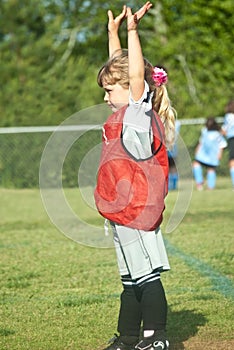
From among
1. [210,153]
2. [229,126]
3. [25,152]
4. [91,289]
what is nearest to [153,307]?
[91,289]

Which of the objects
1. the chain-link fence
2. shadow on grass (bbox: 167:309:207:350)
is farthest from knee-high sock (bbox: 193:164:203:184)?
shadow on grass (bbox: 167:309:207:350)

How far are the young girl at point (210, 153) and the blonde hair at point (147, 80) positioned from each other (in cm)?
1431

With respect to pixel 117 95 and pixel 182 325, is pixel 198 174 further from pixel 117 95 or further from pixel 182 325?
pixel 117 95

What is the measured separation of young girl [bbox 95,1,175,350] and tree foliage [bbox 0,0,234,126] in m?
18.1

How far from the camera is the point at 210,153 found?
1977cm

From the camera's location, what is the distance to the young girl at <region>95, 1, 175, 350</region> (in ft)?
15.8

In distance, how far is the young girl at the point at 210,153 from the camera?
19453 millimetres

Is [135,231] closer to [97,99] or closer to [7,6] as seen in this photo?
[97,99]

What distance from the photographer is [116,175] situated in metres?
4.82

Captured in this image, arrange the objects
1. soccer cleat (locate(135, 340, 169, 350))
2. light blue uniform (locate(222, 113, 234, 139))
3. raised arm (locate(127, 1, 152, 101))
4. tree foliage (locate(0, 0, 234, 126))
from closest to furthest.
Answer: raised arm (locate(127, 1, 152, 101))
soccer cleat (locate(135, 340, 169, 350))
light blue uniform (locate(222, 113, 234, 139))
tree foliage (locate(0, 0, 234, 126))

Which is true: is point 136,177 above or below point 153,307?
above

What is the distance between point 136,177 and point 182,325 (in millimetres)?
1367

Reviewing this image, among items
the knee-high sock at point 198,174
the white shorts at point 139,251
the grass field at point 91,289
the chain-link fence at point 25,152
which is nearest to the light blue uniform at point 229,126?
the knee-high sock at point 198,174

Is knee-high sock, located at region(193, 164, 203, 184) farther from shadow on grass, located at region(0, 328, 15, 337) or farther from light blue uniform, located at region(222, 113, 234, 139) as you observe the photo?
shadow on grass, located at region(0, 328, 15, 337)
